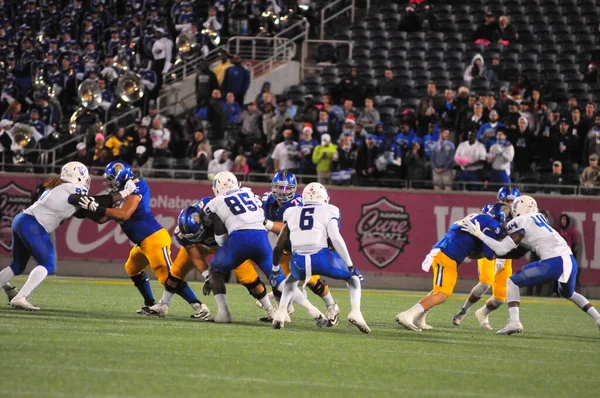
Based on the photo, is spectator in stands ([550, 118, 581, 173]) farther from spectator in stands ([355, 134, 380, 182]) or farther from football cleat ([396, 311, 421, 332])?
football cleat ([396, 311, 421, 332])

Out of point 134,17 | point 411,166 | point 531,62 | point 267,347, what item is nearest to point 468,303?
point 267,347

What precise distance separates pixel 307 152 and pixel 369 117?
1.70 meters

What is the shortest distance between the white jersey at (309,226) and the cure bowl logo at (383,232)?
8.70 metres

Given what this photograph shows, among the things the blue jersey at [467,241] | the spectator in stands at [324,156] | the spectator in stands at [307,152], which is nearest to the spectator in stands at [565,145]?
the spectator in stands at [324,156]

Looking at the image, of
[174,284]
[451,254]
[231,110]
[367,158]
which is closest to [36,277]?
[174,284]

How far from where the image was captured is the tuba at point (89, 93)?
22.7 metres

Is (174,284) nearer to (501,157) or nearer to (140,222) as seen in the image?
(140,222)

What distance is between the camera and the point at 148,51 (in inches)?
977

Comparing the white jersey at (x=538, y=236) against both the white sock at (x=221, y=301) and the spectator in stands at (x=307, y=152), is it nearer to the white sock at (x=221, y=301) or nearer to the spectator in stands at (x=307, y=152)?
the white sock at (x=221, y=301)

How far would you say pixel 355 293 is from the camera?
10805 mm

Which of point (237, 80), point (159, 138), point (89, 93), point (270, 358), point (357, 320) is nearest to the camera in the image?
point (270, 358)

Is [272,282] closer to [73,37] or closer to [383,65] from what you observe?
[383,65]

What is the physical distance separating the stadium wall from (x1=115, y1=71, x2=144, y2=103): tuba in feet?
11.0

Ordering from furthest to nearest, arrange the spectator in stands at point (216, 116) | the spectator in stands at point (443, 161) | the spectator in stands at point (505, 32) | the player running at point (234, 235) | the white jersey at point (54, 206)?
the spectator in stands at point (505, 32), the spectator in stands at point (216, 116), the spectator in stands at point (443, 161), the white jersey at point (54, 206), the player running at point (234, 235)
